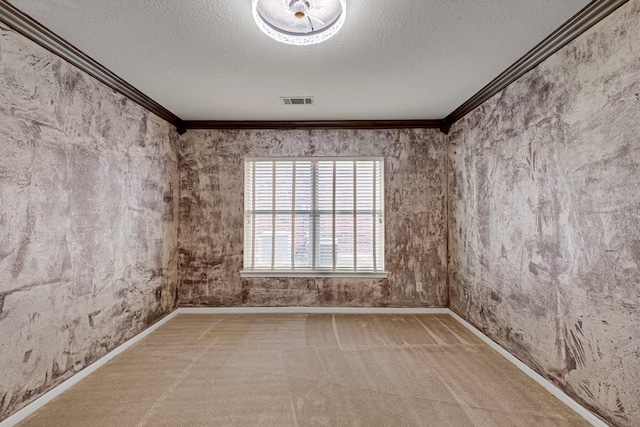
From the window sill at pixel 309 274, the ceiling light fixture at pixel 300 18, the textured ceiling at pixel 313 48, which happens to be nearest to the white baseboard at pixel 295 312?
the window sill at pixel 309 274

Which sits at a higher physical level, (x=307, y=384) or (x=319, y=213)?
(x=319, y=213)

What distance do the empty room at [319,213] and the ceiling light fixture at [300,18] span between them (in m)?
0.01

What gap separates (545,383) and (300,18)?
10.1 feet

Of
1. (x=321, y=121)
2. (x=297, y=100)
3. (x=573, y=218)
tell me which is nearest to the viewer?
(x=573, y=218)

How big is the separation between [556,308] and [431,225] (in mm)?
1839

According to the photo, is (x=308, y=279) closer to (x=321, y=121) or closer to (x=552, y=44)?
(x=321, y=121)

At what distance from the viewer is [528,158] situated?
2371mm

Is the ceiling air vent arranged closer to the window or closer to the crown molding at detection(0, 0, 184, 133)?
the window

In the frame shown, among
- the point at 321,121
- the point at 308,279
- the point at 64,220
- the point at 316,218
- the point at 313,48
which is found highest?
the point at 321,121

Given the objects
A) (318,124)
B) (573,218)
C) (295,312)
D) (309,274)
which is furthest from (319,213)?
(573,218)

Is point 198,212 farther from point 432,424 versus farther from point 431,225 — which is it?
point 432,424

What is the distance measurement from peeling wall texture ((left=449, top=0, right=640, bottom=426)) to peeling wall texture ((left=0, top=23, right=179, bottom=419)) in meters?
3.65

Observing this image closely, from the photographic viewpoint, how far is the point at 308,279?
12.7 ft

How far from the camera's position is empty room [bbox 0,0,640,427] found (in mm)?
1751
